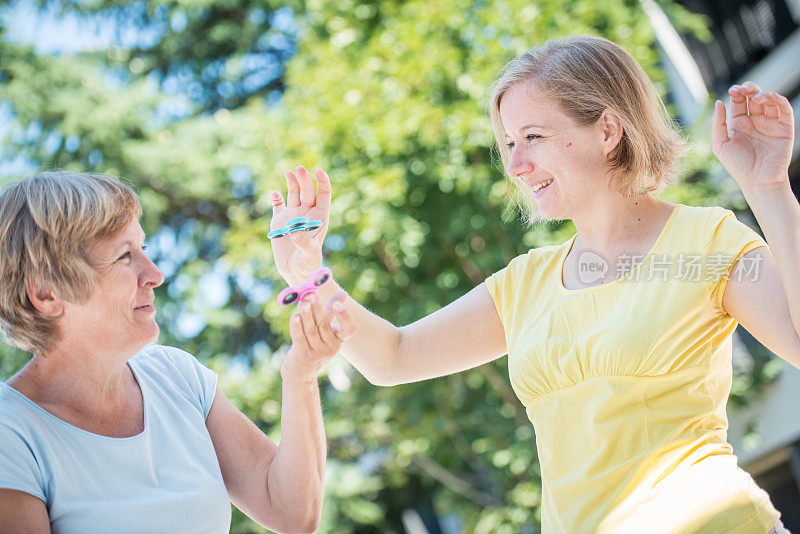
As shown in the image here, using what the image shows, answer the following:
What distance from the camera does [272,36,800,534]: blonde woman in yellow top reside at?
1655 millimetres

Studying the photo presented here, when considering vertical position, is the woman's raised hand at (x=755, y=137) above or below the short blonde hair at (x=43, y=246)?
above

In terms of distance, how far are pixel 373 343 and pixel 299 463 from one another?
35cm

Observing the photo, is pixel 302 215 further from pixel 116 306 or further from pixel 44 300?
pixel 44 300

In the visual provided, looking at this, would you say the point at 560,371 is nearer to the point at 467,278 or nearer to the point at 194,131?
the point at 467,278

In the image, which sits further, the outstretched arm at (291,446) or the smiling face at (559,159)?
the smiling face at (559,159)

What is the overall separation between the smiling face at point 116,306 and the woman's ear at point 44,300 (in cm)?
2

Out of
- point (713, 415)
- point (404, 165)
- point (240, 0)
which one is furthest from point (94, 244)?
point (240, 0)

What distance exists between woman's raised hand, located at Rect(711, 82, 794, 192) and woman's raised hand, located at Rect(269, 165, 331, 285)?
91cm

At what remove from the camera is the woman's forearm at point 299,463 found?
186 cm

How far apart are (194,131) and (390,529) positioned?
15.8 ft

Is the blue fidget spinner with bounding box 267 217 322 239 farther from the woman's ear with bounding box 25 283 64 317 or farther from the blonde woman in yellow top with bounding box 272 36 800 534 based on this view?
the woman's ear with bounding box 25 283 64 317

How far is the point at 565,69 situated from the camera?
1.96 meters

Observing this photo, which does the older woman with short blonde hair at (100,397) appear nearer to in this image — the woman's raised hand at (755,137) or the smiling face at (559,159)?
the smiling face at (559,159)

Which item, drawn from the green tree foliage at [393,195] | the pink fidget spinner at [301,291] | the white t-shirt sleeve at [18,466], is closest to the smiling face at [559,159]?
the pink fidget spinner at [301,291]
